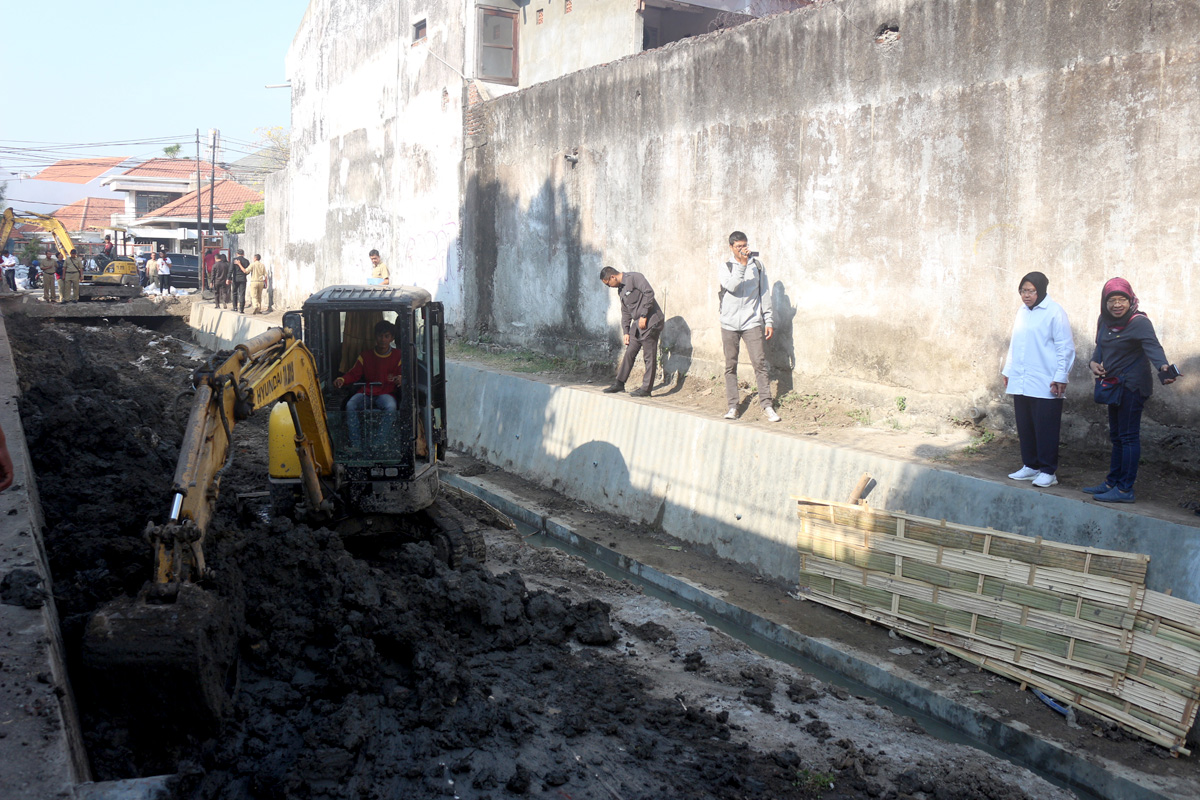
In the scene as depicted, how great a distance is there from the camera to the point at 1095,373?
21.9ft

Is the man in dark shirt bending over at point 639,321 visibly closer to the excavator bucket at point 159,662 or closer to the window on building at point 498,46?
the excavator bucket at point 159,662

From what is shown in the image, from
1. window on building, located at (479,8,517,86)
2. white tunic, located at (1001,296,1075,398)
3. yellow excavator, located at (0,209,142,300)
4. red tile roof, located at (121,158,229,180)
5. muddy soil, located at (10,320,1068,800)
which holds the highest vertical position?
red tile roof, located at (121,158,229,180)

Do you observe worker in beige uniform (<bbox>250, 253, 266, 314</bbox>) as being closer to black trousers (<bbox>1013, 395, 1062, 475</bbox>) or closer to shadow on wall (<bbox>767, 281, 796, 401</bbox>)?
shadow on wall (<bbox>767, 281, 796, 401</bbox>)

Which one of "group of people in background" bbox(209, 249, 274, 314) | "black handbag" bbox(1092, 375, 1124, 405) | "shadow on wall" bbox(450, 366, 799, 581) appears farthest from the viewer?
"group of people in background" bbox(209, 249, 274, 314)

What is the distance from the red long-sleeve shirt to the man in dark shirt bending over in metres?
5.07

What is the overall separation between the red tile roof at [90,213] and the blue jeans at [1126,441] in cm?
7027

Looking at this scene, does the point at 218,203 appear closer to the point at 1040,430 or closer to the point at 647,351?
the point at 647,351

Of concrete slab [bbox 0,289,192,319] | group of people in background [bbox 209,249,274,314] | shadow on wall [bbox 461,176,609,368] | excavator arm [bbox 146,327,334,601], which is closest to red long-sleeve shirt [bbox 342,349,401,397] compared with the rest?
excavator arm [bbox 146,327,334,601]

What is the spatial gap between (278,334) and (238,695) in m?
2.21

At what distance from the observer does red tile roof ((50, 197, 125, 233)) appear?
6538cm

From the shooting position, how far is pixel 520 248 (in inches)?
627

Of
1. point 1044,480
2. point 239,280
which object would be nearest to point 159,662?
point 1044,480

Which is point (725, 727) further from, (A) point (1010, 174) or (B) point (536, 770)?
(A) point (1010, 174)

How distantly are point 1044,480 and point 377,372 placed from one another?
5.28m
